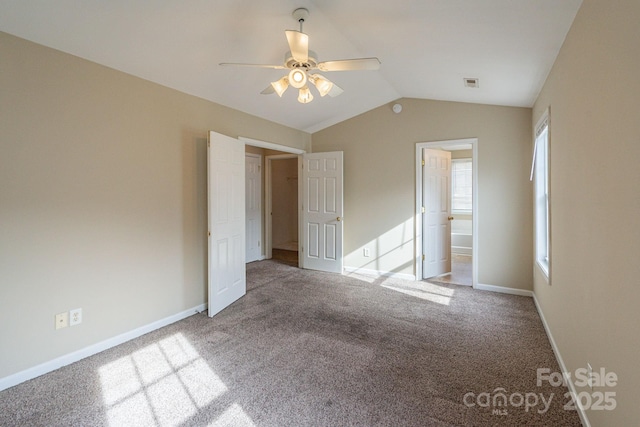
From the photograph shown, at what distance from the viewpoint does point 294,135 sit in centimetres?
510

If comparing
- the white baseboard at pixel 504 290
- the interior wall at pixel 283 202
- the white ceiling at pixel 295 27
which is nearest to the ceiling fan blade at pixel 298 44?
the white ceiling at pixel 295 27

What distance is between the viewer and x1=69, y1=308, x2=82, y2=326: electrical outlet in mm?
2408

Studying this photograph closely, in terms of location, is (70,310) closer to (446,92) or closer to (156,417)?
(156,417)

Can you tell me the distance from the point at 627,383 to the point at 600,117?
1213mm

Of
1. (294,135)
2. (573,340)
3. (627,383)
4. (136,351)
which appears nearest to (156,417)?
(136,351)

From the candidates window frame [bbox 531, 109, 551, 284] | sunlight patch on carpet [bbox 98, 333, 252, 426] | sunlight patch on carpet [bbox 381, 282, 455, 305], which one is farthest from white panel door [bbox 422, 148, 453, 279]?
sunlight patch on carpet [bbox 98, 333, 252, 426]

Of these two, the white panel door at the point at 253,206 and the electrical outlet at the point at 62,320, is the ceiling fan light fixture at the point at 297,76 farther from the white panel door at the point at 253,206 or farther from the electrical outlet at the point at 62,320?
the white panel door at the point at 253,206

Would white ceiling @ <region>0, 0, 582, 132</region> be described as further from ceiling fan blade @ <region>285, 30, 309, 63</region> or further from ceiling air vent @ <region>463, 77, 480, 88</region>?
ceiling fan blade @ <region>285, 30, 309, 63</region>

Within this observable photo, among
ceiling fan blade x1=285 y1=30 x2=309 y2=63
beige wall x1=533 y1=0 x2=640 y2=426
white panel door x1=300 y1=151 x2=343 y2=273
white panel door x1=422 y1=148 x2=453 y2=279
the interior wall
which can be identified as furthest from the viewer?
the interior wall

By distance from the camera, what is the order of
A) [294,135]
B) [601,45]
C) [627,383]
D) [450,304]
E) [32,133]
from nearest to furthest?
[627,383] < [601,45] < [32,133] < [450,304] < [294,135]

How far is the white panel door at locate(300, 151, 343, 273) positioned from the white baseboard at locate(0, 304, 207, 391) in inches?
97.7

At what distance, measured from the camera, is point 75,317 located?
2432mm

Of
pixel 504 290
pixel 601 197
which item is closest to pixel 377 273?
pixel 504 290

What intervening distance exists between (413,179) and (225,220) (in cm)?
285
